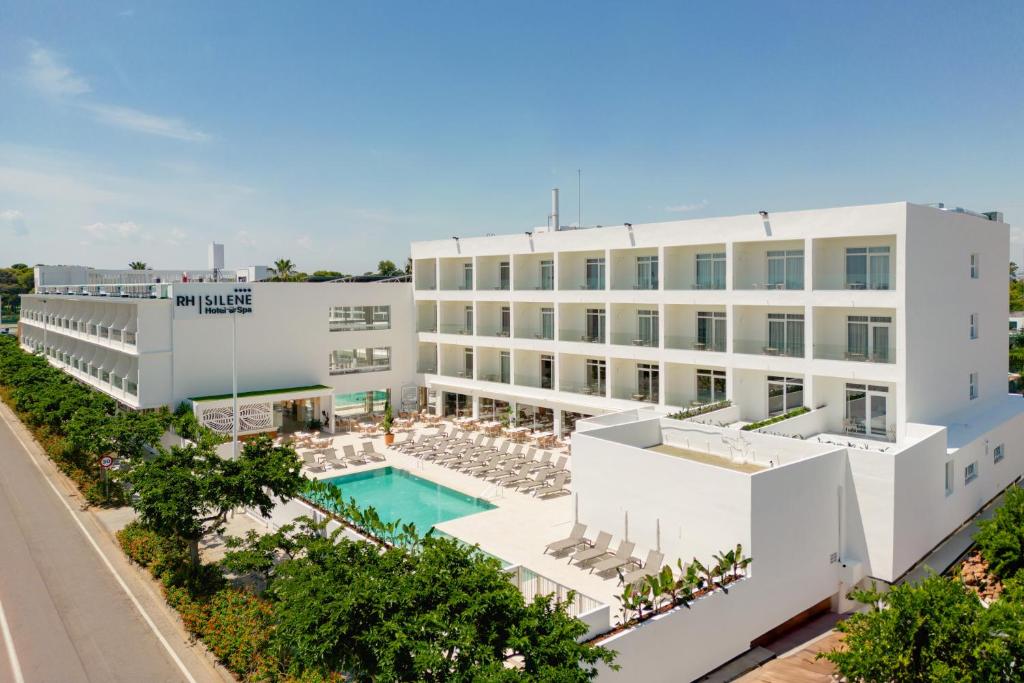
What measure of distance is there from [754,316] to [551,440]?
9.58m

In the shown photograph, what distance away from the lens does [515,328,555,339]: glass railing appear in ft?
101

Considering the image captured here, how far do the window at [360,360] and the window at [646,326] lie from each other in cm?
1375

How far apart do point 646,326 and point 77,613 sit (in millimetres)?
20970

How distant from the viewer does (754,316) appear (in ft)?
79.7

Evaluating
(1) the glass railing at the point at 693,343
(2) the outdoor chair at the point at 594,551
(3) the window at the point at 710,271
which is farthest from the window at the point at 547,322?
(2) the outdoor chair at the point at 594,551

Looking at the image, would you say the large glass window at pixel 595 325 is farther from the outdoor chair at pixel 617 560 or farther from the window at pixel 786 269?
the outdoor chair at pixel 617 560

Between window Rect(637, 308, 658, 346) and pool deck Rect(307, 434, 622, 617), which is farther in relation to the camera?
window Rect(637, 308, 658, 346)

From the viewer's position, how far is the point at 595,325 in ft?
97.1

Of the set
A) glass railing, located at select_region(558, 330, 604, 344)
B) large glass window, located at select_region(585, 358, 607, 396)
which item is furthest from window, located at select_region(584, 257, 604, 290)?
large glass window, located at select_region(585, 358, 607, 396)

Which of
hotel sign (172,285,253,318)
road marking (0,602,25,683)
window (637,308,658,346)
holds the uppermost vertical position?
hotel sign (172,285,253,318)

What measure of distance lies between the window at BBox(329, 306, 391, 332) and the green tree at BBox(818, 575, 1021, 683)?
A: 88.3ft

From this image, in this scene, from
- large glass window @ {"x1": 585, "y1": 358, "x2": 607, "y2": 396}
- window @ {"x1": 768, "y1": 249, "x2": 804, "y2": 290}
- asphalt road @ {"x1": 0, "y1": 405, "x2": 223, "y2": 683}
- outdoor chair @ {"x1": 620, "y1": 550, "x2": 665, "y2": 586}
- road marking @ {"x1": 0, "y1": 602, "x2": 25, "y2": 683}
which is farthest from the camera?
large glass window @ {"x1": 585, "y1": 358, "x2": 607, "y2": 396}

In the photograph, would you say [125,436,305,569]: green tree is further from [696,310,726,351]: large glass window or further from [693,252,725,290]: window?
[693,252,725,290]: window

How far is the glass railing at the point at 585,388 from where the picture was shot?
93.5 ft
